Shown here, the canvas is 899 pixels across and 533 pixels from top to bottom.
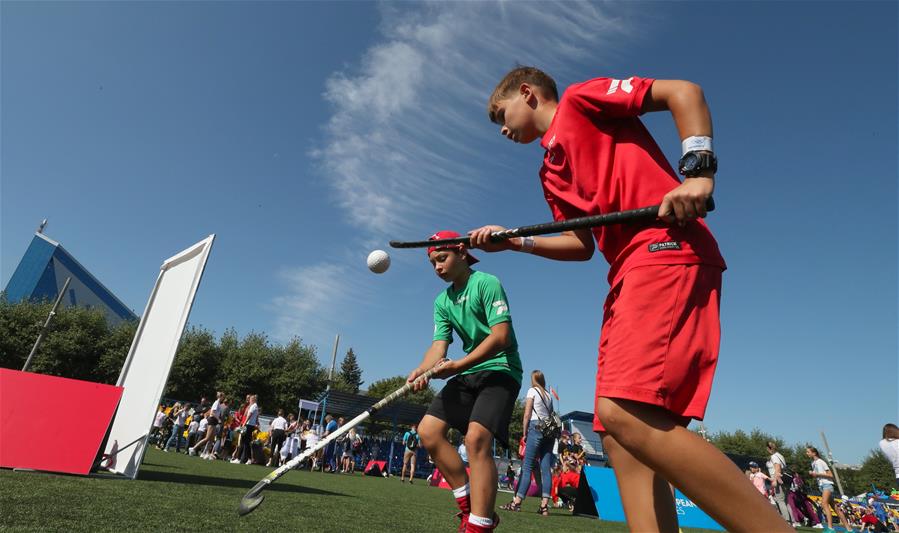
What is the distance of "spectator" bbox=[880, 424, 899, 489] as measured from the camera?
31.9ft

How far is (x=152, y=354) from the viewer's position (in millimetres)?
7316

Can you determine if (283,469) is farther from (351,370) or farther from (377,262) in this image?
(351,370)

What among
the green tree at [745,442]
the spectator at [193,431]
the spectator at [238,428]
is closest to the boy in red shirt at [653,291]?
the spectator at [238,428]

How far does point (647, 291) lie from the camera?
173cm

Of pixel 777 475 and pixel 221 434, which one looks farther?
pixel 221 434

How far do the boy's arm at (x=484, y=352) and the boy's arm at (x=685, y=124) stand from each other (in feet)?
7.22

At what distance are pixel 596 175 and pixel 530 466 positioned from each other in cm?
809

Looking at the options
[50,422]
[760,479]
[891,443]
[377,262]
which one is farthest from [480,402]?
[760,479]

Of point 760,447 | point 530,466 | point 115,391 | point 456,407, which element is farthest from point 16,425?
point 760,447

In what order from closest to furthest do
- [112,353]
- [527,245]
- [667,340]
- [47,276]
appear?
[667,340]
[527,245]
[47,276]
[112,353]

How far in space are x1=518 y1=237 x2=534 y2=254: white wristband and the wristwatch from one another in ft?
3.87

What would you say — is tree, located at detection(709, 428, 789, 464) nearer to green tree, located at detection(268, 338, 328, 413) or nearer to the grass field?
green tree, located at detection(268, 338, 328, 413)

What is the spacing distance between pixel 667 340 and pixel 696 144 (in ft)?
2.29

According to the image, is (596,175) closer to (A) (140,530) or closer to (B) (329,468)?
(A) (140,530)
